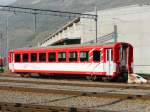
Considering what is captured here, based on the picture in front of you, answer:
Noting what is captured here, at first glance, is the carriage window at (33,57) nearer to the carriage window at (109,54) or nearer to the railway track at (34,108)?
the carriage window at (109,54)

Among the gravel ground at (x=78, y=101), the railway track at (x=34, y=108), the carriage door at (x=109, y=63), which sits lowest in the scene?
the gravel ground at (x=78, y=101)

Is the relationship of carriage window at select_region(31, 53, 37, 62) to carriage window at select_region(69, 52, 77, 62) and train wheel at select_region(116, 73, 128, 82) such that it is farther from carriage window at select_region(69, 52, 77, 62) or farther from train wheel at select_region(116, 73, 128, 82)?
train wheel at select_region(116, 73, 128, 82)

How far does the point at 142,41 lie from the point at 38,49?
1436 centimetres

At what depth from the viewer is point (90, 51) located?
31.7 m

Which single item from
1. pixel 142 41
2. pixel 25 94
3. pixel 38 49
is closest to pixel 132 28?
pixel 142 41

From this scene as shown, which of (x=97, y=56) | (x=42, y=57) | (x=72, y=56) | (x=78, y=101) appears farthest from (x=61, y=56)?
(x=78, y=101)

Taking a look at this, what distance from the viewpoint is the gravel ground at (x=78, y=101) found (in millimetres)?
16062

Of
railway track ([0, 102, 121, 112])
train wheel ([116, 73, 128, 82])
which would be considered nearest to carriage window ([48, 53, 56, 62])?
train wheel ([116, 73, 128, 82])

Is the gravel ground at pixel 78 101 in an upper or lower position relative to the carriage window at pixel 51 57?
lower

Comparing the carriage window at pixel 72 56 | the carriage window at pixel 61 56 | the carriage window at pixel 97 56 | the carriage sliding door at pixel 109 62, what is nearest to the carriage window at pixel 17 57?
the carriage window at pixel 61 56

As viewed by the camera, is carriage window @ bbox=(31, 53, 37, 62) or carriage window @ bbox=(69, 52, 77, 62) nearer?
carriage window @ bbox=(69, 52, 77, 62)

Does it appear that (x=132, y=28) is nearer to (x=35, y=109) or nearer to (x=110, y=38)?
(x=110, y=38)

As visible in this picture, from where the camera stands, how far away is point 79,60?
3281cm

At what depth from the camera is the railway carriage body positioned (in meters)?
30.7
